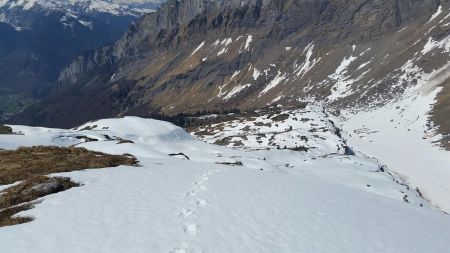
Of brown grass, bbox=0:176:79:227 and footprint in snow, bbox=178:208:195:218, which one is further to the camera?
footprint in snow, bbox=178:208:195:218

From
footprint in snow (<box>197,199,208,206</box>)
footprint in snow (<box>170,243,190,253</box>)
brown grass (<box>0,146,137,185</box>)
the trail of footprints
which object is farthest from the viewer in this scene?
brown grass (<box>0,146,137,185</box>)

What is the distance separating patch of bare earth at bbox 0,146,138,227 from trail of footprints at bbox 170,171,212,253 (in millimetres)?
6457

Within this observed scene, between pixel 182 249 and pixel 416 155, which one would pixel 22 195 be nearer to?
pixel 182 249

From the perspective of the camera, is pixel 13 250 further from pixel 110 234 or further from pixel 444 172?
pixel 444 172

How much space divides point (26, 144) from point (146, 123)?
30932 mm

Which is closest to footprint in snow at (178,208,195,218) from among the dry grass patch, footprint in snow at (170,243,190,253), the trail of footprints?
the trail of footprints

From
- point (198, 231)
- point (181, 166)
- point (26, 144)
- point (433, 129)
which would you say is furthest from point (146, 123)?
point (433, 129)

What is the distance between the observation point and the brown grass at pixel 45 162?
1338 inches

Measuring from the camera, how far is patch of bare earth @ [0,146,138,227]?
24.4 metres

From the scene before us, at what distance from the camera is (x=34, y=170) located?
115ft

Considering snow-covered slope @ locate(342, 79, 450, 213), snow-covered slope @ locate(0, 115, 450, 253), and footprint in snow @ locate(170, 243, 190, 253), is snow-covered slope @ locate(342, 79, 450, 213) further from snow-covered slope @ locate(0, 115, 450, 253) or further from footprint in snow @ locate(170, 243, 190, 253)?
footprint in snow @ locate(170, 243, 190, 253)

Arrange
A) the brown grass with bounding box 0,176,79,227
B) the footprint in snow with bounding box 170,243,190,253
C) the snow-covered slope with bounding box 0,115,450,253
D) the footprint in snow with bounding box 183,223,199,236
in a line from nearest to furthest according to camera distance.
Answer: the footprint in snow with bounding box 170,243,190,253 → the snow-covered slope with bounding box 0,115,450,253 → the footprint in snow with bounding box 183,223,199,236 → the brown grass with bounding box 0,176,79,227

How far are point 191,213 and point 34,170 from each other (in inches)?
637

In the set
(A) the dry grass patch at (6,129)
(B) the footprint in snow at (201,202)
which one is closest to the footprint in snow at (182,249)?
(B) the footprint in snow at (201,202)
